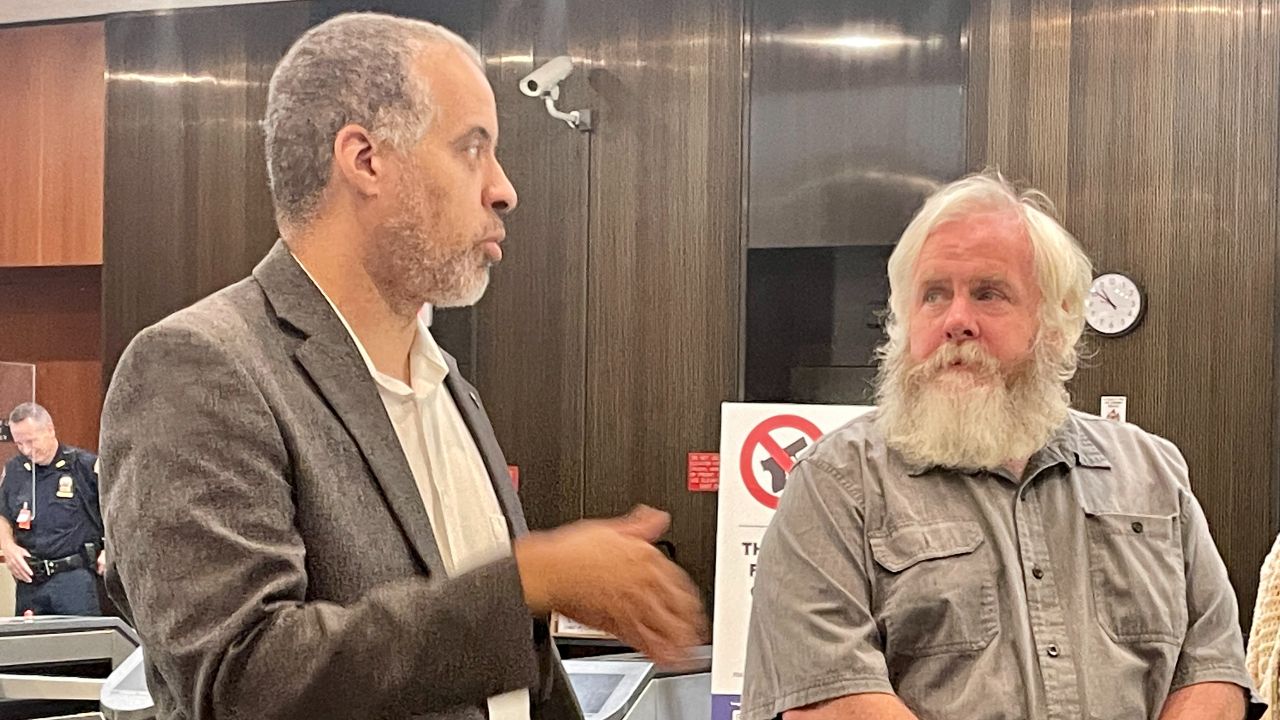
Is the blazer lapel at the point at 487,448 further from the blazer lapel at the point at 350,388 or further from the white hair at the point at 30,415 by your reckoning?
the white hair at the point at 30,415

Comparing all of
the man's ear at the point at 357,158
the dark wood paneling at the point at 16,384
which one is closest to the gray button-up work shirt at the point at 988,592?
the man's ear at the point at 357,158

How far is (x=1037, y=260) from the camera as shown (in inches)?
79.7

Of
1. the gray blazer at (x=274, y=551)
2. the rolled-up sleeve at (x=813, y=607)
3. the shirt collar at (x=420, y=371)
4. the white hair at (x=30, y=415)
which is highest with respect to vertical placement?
the shirt collar at (x=420, y=371)

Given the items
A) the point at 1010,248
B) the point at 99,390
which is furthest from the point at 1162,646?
the point at 99,390

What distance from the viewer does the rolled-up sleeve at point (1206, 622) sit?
6.00 ft

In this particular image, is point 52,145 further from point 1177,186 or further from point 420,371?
point 420,371

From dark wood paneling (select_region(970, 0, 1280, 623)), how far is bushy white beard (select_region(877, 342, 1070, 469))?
2.96 metres

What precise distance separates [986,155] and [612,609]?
4.35 metres

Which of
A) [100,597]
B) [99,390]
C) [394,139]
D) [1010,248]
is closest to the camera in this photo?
[394,139]

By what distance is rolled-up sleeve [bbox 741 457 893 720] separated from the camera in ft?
5.69

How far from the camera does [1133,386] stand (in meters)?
4.81

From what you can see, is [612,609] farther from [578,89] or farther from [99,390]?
[99,390]

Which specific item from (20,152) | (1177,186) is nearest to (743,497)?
(1177,186)

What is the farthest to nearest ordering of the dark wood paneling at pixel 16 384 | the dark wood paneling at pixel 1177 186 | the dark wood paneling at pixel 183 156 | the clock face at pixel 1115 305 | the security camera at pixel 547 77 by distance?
the dark wood paneling at pixel 16 384 < the dark wood paneling at pixel 183 156 < the security camera at pixel 547 77 < the clock face at pixel 1115 305 < the dark wood paneling at pixel 1177 186
